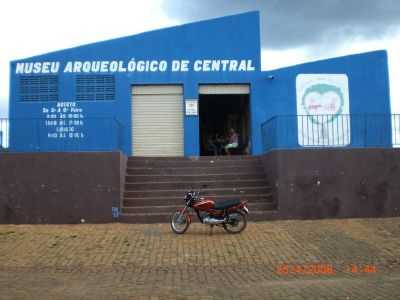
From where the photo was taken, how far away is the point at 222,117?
24.2 m

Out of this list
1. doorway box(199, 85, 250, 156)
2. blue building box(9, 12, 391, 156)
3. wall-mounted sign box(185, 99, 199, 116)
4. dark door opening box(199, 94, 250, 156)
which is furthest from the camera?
dark door opening box(199, 94, 250, 156)

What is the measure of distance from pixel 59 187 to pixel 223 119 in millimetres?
11372

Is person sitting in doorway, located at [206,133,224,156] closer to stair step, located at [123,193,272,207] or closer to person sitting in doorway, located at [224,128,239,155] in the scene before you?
person sitting in doorway, located at [224,128,239,155]

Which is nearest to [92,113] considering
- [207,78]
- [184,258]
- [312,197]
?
[207,78]

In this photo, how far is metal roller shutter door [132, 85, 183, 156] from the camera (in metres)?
18.9

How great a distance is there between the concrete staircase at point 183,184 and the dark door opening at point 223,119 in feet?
12.8

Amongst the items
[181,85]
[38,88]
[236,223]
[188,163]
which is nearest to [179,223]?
[236,223]

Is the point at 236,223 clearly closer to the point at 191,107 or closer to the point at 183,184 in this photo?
the point at 183,184

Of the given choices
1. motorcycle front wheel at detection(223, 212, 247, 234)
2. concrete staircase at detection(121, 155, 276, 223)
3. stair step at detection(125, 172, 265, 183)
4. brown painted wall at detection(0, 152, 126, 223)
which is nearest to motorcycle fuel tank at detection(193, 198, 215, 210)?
motorcycle front wheel at detection(223, 212, 247, 234)

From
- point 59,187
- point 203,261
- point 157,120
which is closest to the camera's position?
point 203,261

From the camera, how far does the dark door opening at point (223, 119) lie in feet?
68.0

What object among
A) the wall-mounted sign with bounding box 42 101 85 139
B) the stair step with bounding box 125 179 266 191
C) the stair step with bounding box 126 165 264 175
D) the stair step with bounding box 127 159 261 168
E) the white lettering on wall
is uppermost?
the white lettering on wall

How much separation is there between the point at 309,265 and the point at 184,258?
227 centimetres

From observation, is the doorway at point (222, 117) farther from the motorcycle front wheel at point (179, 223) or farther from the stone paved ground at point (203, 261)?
the motorcycle front wheel at point (179, 223)
